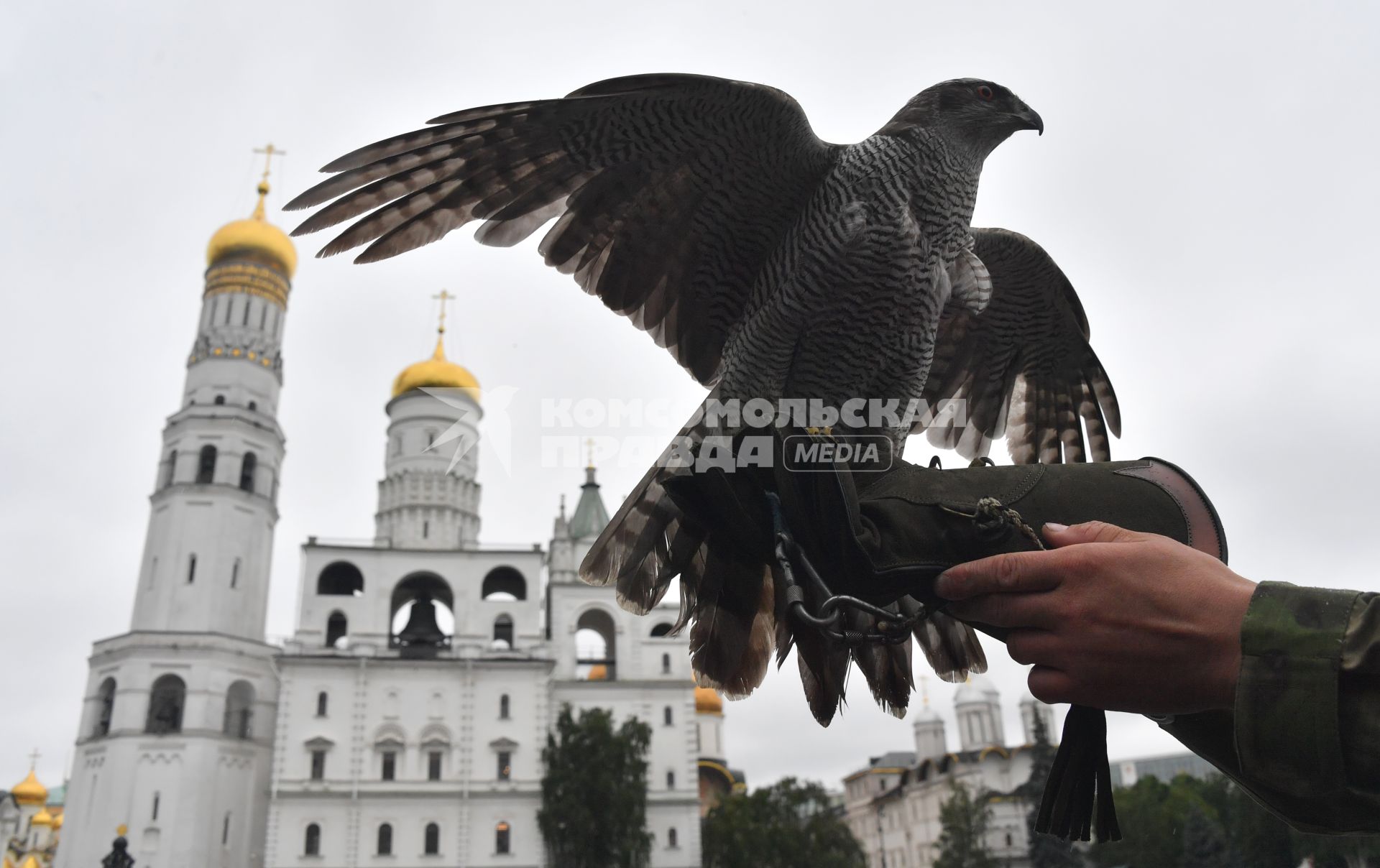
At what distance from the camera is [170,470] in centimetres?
4231

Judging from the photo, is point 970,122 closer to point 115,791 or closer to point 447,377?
point 115,791

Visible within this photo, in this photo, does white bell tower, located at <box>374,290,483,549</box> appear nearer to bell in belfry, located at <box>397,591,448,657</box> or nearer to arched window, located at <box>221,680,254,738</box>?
bell in belfry, located at <box>397,591,448,657</box>

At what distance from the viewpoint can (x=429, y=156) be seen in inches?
140

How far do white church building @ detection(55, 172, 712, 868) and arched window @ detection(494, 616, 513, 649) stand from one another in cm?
24

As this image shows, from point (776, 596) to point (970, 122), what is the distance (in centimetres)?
199

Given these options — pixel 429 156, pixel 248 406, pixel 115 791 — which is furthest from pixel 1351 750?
pixel 248 406

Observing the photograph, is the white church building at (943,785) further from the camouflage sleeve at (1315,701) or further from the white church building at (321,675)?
the camouflage sleeve at (1315,701)

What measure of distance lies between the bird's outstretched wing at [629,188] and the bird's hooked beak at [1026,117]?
0.70m

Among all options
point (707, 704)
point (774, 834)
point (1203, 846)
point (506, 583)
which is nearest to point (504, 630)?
point (506, 583)

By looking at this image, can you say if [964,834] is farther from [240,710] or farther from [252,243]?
[252,243]

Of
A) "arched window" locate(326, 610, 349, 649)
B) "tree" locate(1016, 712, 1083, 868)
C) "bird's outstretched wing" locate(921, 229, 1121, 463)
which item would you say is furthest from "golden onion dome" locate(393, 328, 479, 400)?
"bird's outstretched wing" locate(921, 229, 1121, 463)

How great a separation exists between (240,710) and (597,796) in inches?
625

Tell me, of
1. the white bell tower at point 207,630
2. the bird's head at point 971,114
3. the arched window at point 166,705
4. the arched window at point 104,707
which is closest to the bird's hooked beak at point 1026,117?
the bird's head at point 971,114

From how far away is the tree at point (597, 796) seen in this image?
34.8 m
